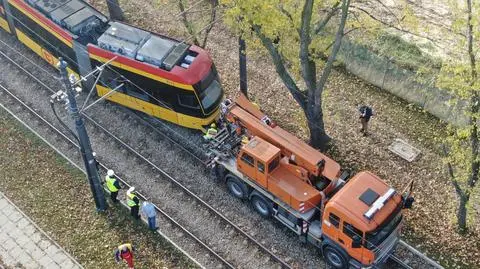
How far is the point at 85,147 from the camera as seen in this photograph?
1877 centimetres

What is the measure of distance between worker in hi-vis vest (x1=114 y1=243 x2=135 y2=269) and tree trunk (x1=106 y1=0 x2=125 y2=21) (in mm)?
14514

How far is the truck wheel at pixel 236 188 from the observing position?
67.6 ft

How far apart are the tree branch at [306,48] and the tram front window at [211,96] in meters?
3.85

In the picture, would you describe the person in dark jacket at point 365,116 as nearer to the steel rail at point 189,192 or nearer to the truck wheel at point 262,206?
the truck wheel at point 262,206

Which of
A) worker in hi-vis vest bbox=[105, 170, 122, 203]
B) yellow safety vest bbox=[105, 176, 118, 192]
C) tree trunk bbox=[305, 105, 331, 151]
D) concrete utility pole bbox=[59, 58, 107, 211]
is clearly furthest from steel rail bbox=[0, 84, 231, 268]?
tree trunk bbox=[305, 105, 331, 151]

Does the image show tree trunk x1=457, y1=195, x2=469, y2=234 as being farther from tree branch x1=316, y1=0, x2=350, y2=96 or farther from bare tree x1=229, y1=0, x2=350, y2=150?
tree branch x1=316, y1=0, x2=350, y2=96

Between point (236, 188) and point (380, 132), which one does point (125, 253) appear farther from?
point (380, 132)

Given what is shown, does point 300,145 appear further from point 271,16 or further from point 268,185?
point 271,16

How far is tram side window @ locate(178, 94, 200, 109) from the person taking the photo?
72.2ft

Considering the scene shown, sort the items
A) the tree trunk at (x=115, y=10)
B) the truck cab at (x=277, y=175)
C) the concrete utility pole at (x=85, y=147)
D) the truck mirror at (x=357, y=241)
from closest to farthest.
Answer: the concrete utility pole at (x=85, y=147) < the truck mirror at (x=357, y=241) < the truck cab at (x=277, y=175) < the tree trunk at (x=115, y=10)

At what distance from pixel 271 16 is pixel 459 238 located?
10034 mm

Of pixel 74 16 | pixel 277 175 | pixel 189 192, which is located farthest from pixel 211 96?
pixel 74 16

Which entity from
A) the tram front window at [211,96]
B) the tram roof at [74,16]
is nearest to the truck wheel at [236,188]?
the tram front window at [211,96]

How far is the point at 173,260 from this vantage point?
63.8 ft
